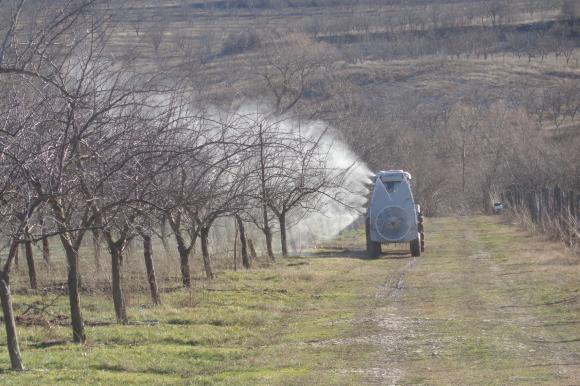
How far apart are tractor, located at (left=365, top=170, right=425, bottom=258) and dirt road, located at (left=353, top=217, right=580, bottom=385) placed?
6.69 feet

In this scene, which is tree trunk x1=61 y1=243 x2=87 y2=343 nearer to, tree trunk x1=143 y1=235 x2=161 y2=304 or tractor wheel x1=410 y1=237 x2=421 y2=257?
tree trunk x1=143 y1=235 x2=161 y2=304

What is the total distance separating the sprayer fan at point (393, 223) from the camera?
29.3m

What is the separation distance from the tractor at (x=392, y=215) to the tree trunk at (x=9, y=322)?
1920cm

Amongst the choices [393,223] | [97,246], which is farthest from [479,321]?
[393,223]

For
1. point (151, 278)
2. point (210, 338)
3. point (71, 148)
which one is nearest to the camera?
point (71, 148)

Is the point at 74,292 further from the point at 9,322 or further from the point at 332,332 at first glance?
the point at 332,332

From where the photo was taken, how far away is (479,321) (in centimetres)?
1472

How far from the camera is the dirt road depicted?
11.0m

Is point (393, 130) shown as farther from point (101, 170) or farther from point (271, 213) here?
point (101, 170)

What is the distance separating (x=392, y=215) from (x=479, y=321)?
586 inches

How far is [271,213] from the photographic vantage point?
100 ft

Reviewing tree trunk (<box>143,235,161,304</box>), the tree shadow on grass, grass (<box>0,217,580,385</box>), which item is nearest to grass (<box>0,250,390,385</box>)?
grass (<box>0,217,580,385</box>)

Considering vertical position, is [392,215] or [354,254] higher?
[392,215]

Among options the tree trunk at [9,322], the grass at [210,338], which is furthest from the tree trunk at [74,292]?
the tree trunk at [9,322]
